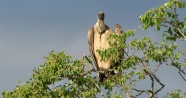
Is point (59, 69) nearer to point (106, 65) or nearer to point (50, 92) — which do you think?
point (50, 92)

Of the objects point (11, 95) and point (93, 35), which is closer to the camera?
point (11, 95)

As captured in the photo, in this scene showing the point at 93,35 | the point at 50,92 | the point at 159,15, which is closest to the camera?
the point at 159,15

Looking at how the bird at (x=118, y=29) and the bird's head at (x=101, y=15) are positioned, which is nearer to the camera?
the bird at (x=118, y=29)

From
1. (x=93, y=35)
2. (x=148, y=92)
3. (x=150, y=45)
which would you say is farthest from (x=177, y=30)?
(x=93, y=35)

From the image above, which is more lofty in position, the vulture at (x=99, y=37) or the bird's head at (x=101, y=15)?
the bird's head at (x=101, y=15)

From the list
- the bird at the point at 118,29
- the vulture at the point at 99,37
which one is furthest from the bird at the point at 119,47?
the vulture at the point at 99,37

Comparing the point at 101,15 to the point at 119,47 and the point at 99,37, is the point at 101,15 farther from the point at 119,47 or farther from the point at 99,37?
the point at 119,47

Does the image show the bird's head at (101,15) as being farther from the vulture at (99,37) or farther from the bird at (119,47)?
the bird at (119,47)

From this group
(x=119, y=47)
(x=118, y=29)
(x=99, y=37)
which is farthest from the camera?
(x=99, y=37)

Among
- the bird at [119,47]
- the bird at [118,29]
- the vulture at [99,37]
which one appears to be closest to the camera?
the bird at [119,47]

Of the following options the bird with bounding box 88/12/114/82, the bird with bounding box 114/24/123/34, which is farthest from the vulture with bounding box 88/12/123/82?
the bird with bounding box 114/24/123/34

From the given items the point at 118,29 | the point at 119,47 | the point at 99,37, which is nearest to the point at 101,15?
the point at 99,37

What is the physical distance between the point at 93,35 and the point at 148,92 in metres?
3.61

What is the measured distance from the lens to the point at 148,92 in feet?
47.9
